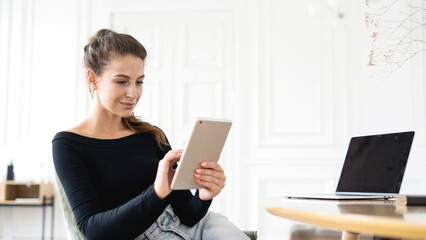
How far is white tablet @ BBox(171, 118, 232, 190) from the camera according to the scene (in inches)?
47.1

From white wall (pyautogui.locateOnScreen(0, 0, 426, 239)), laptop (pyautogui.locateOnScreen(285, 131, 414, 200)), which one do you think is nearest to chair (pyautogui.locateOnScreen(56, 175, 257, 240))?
laptop (pyautogui.locateOnScreen(285, 131, 414, 200))

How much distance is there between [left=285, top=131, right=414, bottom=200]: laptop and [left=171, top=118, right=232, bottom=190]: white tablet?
303 millimetres

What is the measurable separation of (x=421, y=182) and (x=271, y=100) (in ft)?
4.55

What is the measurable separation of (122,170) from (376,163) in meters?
0.78

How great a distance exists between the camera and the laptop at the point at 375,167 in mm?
1260

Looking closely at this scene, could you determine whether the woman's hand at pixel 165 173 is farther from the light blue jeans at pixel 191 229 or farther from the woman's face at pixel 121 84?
the woman's face at pixel 121 84

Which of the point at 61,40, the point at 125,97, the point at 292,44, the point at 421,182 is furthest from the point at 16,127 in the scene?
the point at 421,182

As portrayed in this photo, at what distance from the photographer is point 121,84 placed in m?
1.59

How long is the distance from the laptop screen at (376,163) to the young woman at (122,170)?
38 centimetres

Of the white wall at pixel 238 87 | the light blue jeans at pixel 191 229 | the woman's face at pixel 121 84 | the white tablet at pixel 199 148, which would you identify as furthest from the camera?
the white wall at pixel 238 87

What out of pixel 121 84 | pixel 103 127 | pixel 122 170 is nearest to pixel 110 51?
pixel 121 84

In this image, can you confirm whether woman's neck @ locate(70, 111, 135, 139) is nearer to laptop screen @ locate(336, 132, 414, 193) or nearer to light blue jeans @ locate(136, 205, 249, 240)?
light blue jeans @ locate(136, 205, 249, 240)

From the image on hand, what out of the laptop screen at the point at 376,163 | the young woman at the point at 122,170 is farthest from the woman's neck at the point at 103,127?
the laptop screen at the point at 376,163

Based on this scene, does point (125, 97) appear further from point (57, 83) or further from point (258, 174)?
point (57, 83)
